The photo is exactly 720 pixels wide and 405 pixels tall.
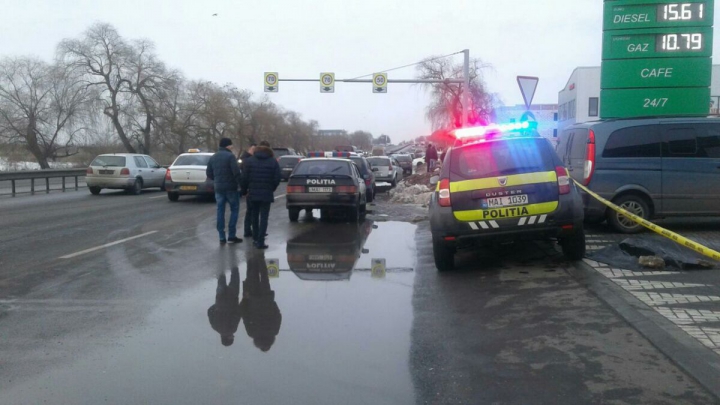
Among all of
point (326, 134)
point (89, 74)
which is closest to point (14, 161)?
point (89, 74)

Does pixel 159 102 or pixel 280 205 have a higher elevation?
pixel 159 102

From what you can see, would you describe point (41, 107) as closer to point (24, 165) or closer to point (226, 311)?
point (24, 165)

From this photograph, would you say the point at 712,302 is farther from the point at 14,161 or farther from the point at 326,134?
the point at 326,134


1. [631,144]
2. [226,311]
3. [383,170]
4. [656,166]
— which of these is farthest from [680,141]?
[383,170]

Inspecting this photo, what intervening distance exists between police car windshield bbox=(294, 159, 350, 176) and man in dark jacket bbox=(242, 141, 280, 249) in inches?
145

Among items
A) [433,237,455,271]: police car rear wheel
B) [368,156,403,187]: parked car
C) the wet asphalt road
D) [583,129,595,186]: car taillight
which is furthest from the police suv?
[368,156,403,187]: parked car

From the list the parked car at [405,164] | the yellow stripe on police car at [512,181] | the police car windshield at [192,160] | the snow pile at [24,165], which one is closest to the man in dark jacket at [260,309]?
the yellow stripe on police car at [512,181]

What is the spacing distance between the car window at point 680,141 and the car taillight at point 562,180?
3.54m

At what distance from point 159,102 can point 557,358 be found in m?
57.0

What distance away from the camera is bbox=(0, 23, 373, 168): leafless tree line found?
52.5m

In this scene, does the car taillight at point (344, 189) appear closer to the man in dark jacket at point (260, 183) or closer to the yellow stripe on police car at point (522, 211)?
the man in dark jacket at point (260, 183)

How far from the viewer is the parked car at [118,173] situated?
2495 centimetres

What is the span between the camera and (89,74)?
5538 cm

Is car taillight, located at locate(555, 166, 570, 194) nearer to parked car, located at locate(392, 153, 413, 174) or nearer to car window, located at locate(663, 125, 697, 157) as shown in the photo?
car window, located at locate(663, 125, 697, 157)
